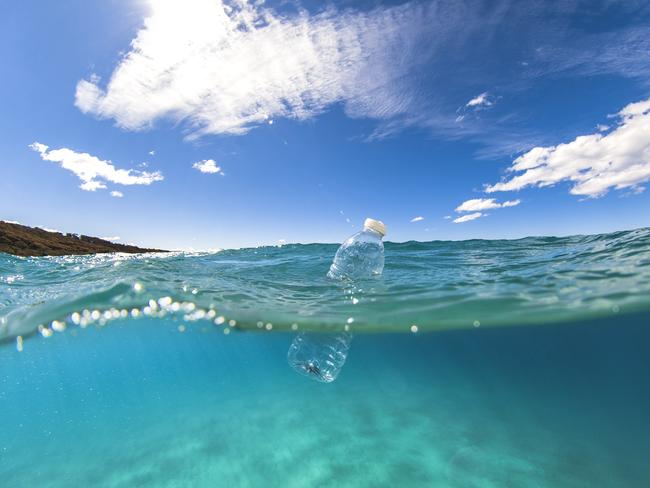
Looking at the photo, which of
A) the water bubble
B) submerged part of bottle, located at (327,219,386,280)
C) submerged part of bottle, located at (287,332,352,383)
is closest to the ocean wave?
the water bubble

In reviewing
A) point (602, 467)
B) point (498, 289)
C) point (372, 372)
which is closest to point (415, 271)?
point (498, 289)

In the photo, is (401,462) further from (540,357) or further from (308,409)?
(540,357)

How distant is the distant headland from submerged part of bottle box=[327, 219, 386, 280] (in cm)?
1625

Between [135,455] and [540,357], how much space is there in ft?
58.9

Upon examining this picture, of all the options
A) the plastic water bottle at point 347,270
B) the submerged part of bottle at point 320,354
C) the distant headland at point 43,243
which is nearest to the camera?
the plastic water bottle at point 347,270

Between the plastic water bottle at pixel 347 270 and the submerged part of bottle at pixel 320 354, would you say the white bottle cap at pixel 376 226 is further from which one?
the submerged part of bottle at pixel 320 354

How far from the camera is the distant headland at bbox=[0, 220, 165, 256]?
17.7 meters

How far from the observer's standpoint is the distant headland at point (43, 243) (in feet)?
58.0

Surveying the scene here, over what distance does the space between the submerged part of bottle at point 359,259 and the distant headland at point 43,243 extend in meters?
16.2

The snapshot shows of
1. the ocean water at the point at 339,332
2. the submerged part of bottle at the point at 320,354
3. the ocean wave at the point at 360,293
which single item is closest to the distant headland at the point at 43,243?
the ocean water at the point at 339,332

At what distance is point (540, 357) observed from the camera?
16.8 metres

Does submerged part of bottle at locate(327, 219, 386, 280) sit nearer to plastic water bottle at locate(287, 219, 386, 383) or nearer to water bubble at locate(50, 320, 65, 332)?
plastic water bottle at locate(287, 219, 386, 383)

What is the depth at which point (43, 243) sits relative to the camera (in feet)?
67.8

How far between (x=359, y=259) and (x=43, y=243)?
21616mm
